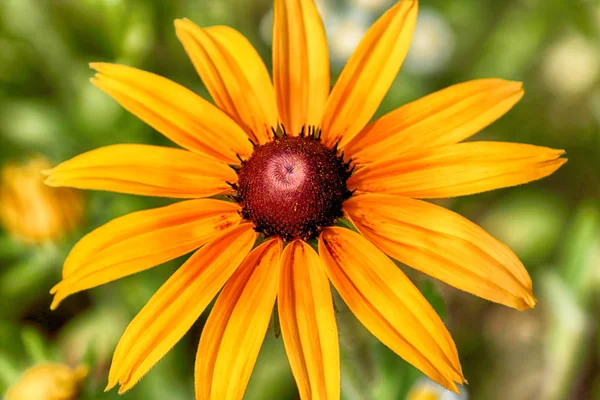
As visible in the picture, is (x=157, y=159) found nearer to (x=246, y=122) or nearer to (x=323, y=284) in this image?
(x=246, y=122)

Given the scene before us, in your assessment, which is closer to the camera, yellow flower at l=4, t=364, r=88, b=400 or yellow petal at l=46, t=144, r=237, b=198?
yellow petal at l=46, t=144, r=237, b=198

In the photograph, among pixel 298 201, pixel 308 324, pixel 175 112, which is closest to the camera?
pixel 308 324

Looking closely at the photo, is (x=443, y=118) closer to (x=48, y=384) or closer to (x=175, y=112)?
(x=175, y=112)

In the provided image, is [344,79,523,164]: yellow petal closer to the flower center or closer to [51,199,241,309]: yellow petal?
the flower center

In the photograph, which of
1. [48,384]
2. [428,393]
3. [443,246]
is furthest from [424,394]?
[48,384]

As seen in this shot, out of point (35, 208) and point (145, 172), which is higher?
point (35, 208)

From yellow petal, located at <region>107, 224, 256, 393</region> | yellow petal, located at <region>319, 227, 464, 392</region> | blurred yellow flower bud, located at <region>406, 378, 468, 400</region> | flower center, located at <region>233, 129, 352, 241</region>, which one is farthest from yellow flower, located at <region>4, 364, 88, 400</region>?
blurred yellow flower bud, located at <region>406, 378, 468, 400</region>
